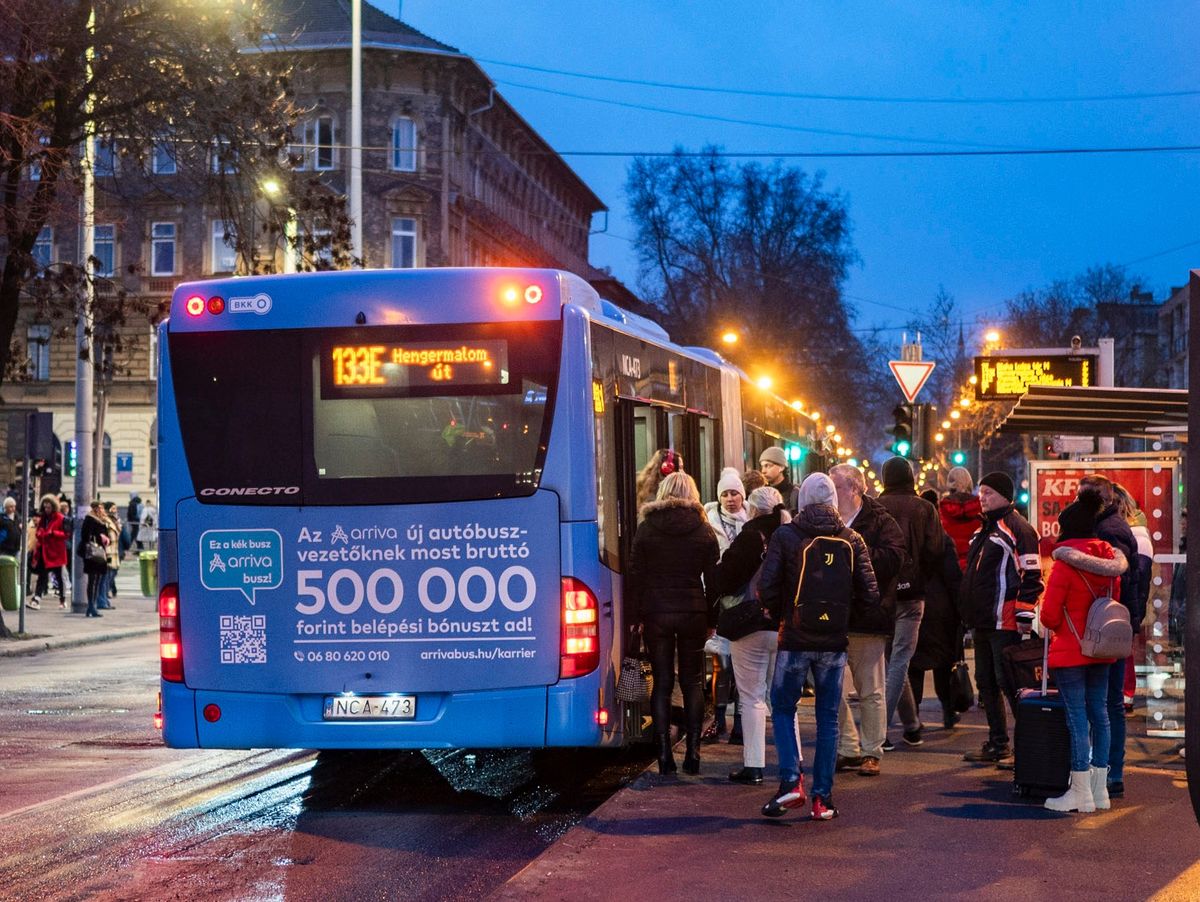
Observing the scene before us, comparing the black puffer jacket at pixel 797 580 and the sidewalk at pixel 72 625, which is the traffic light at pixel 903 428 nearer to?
the sidewalk at pixel 72 625

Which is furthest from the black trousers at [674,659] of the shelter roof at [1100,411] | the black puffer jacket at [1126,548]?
the shelter roof at [1100,411]

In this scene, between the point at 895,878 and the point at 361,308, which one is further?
the point at 361,308

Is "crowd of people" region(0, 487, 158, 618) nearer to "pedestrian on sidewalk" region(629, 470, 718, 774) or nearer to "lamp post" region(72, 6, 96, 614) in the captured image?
"lamp post" region(72, 6, 96, 614)

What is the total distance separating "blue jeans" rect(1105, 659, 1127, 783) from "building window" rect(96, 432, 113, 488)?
54042 millimetres

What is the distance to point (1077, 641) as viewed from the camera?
29.1 feet

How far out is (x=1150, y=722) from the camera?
13055mm

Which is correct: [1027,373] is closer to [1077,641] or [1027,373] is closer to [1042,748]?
[1042,748]

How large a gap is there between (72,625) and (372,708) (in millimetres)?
17609

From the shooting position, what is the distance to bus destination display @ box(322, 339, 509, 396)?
9148 mm

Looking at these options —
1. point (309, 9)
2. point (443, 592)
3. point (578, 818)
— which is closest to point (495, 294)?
point (443, 592)

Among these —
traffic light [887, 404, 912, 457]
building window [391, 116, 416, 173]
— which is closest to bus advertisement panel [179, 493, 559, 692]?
traffic light [887, 404, 912, 457]

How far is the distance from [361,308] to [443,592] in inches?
62.8

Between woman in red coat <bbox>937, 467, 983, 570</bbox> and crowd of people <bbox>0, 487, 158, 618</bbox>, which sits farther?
crowd of people <bbox>0, 487, 158, 618</bbox>

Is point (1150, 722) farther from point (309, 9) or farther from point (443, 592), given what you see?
point (309, 9)
